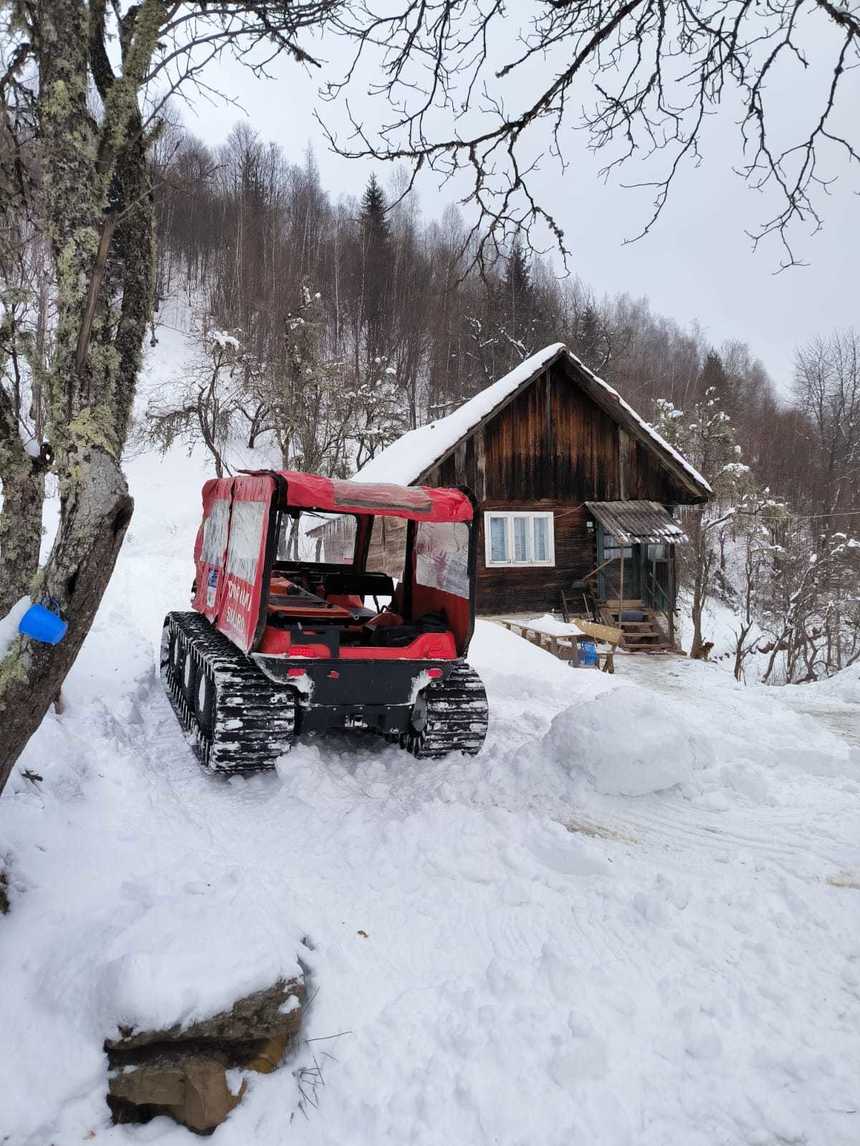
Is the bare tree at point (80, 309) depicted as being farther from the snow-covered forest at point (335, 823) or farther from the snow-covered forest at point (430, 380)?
the snow-covered forest at point (430, 380)

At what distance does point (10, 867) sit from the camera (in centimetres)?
311

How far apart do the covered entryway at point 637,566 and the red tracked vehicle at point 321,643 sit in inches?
404

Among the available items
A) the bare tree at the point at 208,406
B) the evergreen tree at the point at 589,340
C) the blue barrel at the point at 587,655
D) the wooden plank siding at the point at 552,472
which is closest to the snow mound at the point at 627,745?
the blue barrel at the point at 587,655

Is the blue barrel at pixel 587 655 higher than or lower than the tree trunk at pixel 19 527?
lower

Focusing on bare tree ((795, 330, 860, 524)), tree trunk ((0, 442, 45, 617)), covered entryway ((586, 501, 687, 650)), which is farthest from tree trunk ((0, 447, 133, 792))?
bare tree ((795, 330, 860, 524))

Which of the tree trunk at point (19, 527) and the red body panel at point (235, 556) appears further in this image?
the red body panel at point (235, 556)

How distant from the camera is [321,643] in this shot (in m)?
5.14

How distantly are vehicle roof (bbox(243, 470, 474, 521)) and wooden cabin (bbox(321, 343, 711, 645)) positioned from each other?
35.0ft

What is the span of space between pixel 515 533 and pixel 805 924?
45.4 feet

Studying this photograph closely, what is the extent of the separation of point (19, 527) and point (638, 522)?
15064 mm

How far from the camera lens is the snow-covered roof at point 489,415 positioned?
15453 millimetres

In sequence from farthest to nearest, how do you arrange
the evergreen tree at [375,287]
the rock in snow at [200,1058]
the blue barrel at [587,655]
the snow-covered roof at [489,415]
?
1. the evergreen tree at [375,287]
2. the snow-covered roof at [489,415]
3. the blue barrel at [587,655]
4. the rock in snow at [200,1058]

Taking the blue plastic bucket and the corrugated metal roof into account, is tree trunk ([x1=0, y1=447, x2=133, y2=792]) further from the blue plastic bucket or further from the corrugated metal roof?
the corrugated metal roof

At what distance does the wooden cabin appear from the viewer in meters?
16.2
